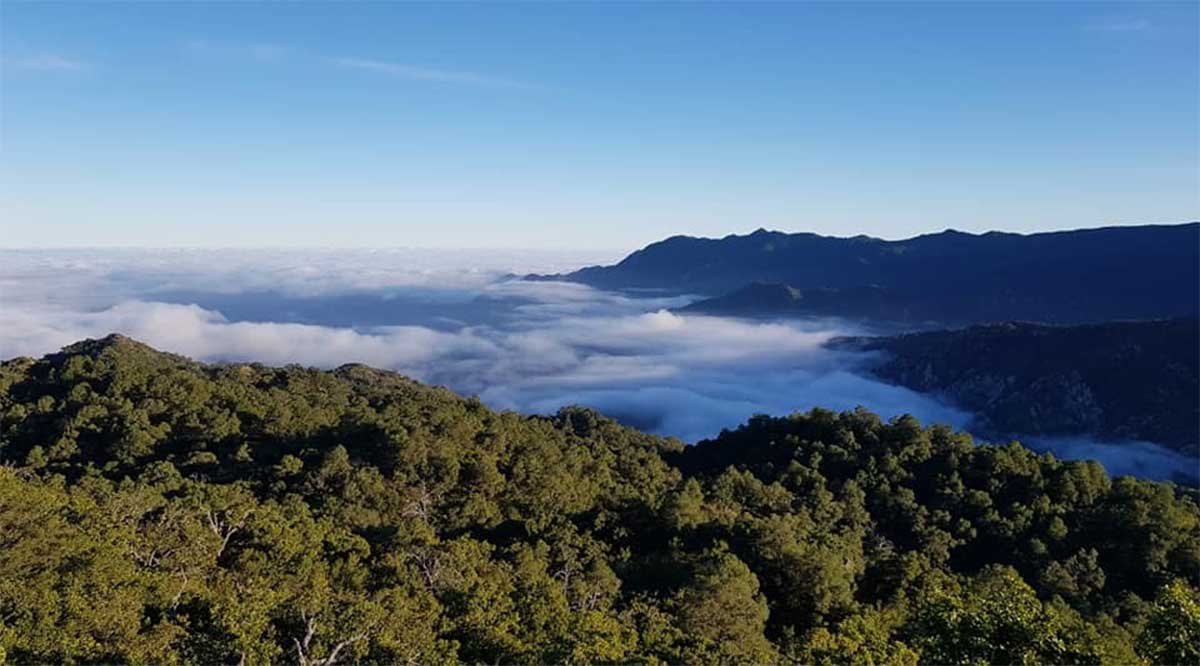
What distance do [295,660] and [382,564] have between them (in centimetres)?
934

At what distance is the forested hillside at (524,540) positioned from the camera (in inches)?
653

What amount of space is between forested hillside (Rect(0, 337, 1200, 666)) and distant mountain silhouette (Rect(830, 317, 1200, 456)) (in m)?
130

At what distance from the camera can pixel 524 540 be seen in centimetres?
3359

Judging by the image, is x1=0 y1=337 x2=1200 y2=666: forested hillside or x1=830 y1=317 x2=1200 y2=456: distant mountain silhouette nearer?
x1=0 y1=337 x2=1200 y2=666: forested hillside

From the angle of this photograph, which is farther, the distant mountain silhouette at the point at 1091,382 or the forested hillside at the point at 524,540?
the distant mountain silhouette at the point at 1091,382

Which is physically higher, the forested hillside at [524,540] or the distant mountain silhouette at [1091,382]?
the forested hillside at [524,540]

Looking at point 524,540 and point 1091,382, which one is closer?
point 524,540

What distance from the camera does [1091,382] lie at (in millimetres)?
171500

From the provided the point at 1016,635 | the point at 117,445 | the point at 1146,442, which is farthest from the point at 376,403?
the point at 1146,442

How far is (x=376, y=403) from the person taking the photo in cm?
6906

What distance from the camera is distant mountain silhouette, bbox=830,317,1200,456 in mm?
157375

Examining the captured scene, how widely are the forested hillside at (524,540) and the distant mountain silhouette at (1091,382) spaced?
426 feet

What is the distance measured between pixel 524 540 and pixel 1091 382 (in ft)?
601

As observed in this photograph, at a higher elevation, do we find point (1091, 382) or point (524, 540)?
point (524, 540)
